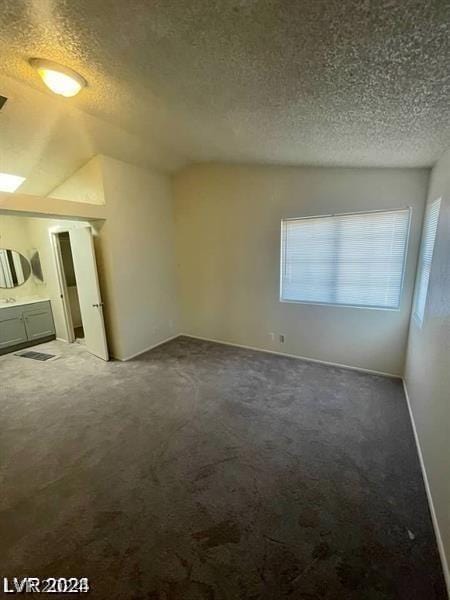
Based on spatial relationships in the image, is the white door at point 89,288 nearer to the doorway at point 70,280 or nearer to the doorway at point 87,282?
the doorway at point 87,282

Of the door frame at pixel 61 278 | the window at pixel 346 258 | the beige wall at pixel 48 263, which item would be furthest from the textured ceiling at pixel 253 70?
the beige wall at pixel 48 263

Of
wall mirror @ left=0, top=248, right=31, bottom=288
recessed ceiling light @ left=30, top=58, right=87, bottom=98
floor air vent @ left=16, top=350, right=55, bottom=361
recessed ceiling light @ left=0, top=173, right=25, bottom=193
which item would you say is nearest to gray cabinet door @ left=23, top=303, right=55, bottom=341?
floor air vent @ left=16, top=350, right=55, bottom=361

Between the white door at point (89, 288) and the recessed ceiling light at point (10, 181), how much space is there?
0.85 meters

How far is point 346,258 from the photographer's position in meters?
3.23

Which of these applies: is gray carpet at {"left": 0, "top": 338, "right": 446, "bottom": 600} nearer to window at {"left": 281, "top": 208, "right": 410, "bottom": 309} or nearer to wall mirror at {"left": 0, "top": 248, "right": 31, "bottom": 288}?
window at {"left": 281, "top": 208, "right": 410, "bottom": 309}

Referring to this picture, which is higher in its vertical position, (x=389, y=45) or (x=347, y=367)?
(x=389, y=45)

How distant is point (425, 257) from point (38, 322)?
588 cm

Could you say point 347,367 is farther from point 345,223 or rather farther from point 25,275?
point 25,275

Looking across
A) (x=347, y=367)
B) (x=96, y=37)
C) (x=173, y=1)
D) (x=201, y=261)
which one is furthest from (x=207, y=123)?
(x=347, y=367)

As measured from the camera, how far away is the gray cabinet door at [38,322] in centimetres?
459

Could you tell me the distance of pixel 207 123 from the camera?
7.29 feet

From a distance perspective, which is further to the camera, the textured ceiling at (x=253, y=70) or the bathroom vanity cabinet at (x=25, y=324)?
the bathroom vanity cabinet at (x=25, y=324)

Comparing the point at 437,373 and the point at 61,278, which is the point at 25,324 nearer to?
the point at 61,278

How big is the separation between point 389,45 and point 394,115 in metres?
0.67
